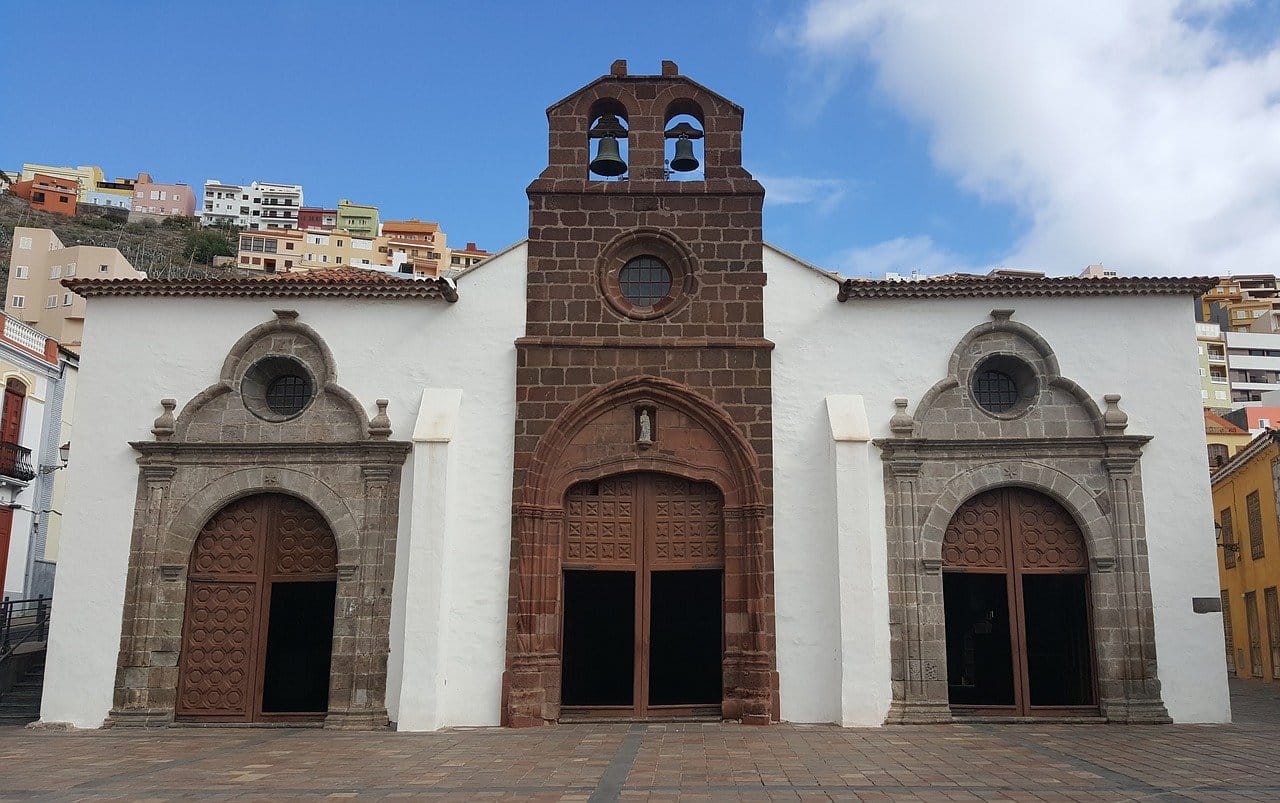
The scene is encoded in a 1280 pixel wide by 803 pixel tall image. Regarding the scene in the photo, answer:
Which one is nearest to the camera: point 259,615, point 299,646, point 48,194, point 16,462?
point 259,615

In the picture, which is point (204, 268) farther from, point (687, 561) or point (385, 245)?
point (687, 561)

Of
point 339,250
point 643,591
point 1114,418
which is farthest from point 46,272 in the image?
point 1114,418

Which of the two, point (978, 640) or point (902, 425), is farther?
point (978, 640)

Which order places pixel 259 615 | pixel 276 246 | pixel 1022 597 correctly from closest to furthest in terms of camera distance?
pixel 1022 597 < pixel 259 615 < pixel 276 246

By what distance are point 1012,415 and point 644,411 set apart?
4.87 meters

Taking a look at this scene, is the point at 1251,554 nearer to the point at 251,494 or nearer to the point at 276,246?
the point at 251,494

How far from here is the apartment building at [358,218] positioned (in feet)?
318

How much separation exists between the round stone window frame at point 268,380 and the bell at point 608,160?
4.85 metres

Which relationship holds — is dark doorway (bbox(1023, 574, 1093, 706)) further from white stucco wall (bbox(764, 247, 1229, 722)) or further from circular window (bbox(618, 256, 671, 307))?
circular window (bbox(618, 256, 671, 307))

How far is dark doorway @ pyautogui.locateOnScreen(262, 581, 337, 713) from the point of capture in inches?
546

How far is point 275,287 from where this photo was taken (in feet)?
46.7

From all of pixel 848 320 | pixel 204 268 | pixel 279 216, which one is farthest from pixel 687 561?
pixel 279 216

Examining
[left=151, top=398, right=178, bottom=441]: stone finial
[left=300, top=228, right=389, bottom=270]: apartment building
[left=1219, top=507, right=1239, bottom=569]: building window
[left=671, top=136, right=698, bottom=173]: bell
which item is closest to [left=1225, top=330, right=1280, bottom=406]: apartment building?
[left=1219, top=507, right=1239, bottom=569]: building window

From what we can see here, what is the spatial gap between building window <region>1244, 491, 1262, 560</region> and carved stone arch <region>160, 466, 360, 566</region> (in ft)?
60.2
